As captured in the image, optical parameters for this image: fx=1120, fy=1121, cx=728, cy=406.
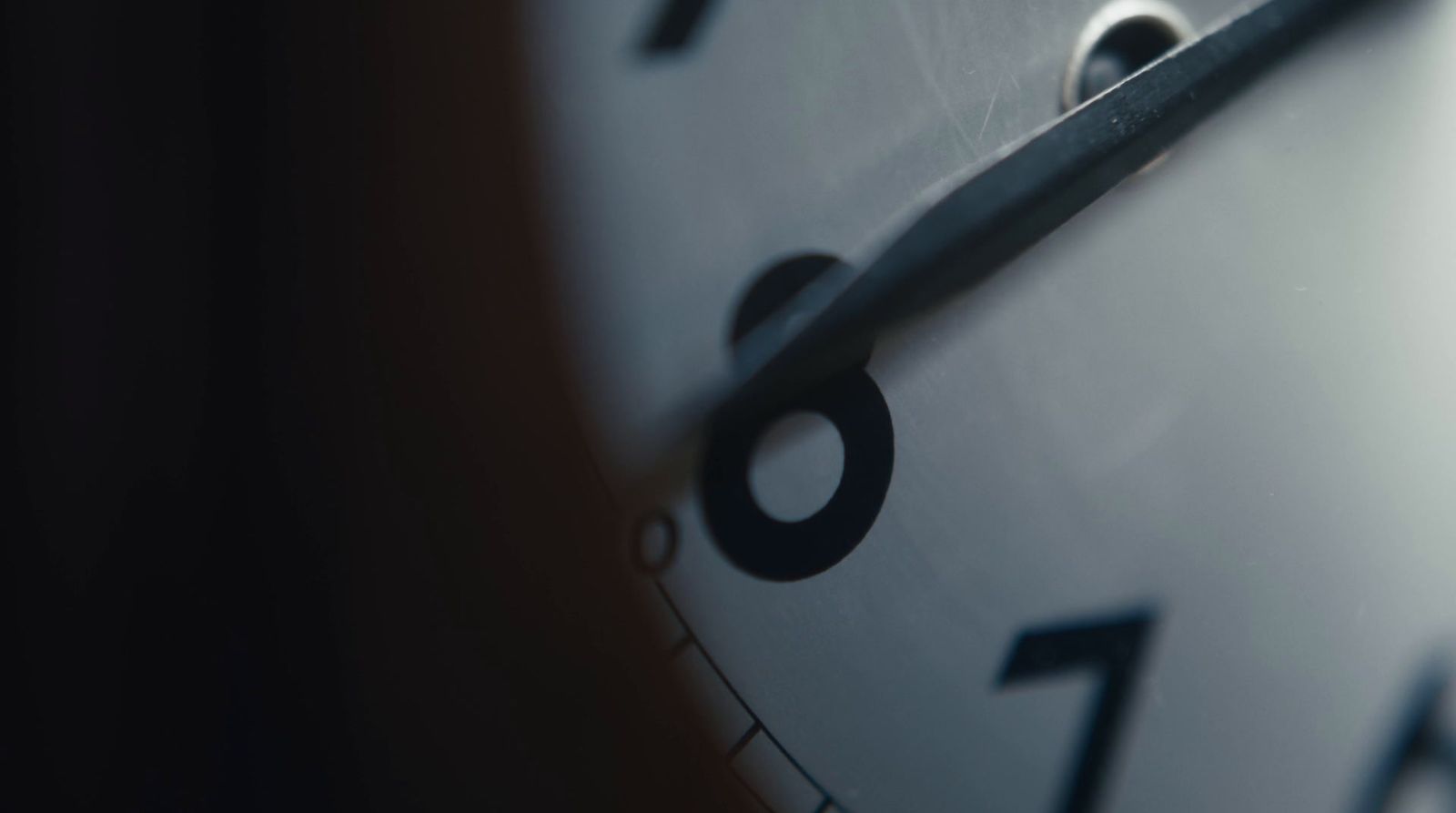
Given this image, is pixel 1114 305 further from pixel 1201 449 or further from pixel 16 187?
pixel 16 187

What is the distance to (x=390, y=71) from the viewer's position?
414 mm

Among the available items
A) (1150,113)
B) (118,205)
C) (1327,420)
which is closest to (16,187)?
(118,205)

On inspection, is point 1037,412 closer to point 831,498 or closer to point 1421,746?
point 831,498

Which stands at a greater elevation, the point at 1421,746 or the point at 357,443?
the point at 357,443

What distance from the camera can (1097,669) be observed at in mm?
490

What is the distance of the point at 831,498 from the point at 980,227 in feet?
0.39

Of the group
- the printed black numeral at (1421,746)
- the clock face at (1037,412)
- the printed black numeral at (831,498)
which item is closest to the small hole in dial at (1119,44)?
the clock face at (1037,412)

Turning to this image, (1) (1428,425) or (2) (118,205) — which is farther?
(1) (1428,425)

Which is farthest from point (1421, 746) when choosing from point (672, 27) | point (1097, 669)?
point (672, 27)

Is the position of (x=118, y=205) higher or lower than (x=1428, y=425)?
higher

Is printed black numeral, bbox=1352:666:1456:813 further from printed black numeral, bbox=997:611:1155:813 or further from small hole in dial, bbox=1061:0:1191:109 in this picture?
small hole in dial, bbox=1061:0:1191:109

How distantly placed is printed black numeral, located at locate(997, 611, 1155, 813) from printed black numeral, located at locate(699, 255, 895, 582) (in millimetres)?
110

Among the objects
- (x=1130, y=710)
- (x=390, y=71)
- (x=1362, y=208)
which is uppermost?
(x=390, y=71)

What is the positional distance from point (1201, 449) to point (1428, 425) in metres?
0.13
